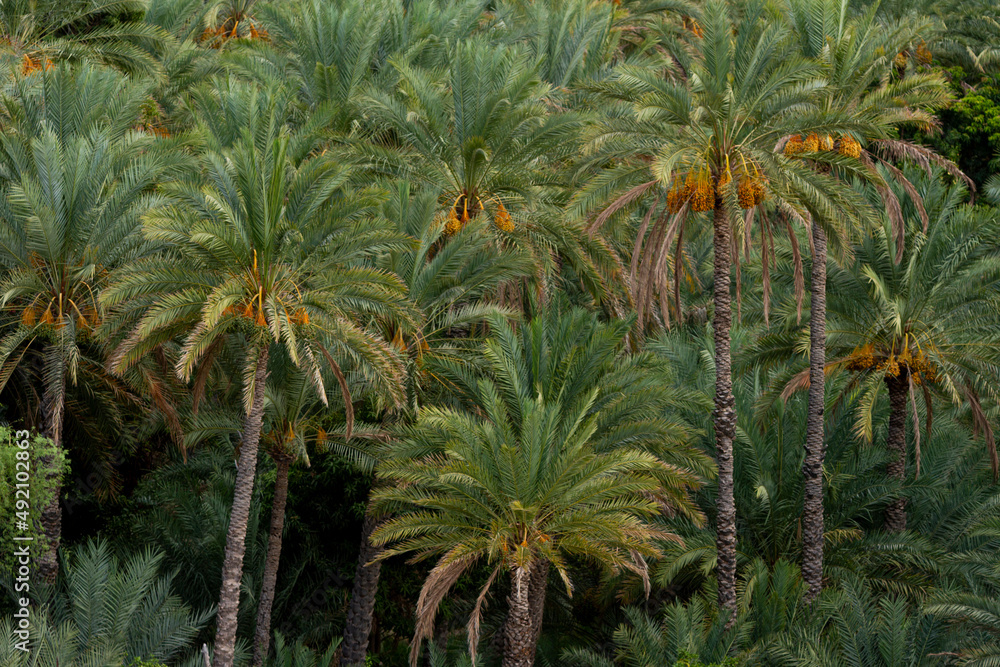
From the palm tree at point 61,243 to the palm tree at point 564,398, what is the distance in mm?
4917

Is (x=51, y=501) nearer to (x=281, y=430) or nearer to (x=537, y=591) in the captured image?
(x=281, y=430)

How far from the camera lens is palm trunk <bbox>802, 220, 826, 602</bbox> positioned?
17344 mm

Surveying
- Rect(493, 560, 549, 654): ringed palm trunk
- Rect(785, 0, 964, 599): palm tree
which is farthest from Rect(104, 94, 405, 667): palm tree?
Rect(785, 0, 964, 599): palm tree

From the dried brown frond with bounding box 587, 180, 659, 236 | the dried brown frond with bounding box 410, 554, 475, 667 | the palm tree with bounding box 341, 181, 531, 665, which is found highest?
the dried brown frond with bounding box 587, 180, 659, 236

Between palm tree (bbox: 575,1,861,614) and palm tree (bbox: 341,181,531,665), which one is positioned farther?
palm tree (bbox: 341,181,531,665)

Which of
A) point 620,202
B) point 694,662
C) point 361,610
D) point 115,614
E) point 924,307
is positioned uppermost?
point 620,202

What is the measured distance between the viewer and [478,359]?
1683 cm

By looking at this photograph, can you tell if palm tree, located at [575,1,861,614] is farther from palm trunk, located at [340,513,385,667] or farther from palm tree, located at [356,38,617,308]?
palm trunk, located at [340,513,385,667]

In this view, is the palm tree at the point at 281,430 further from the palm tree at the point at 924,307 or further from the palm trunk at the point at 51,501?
the palm tree at the point at 924,307

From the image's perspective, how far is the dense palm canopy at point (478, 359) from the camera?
14.5m

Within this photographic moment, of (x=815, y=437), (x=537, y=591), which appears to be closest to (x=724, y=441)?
(x=815, y=437)

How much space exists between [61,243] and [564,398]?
25.2 ft

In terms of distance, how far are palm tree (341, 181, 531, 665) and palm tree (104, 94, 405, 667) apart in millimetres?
1902

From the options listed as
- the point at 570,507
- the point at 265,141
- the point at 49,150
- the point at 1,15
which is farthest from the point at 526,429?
the point at 1,15
